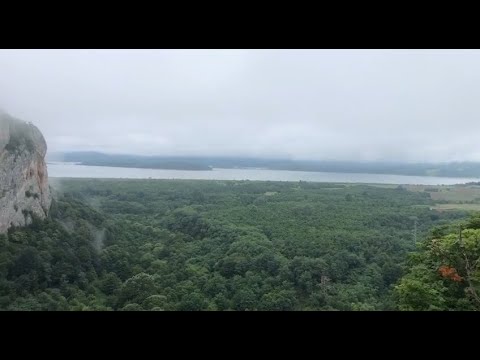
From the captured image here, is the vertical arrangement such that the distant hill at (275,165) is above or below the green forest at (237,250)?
above

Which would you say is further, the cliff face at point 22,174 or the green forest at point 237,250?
the cliff face at point 22,174

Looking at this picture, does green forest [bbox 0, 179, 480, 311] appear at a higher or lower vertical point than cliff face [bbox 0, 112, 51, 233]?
lower

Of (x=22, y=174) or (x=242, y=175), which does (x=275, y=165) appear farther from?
(x=22, y=174)

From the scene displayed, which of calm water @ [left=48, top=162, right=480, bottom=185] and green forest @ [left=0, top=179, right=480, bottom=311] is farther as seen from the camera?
calm water @ [left=48, top=162, right=480, bottom=185]

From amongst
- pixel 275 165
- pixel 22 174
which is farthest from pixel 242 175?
pixel 22 174
